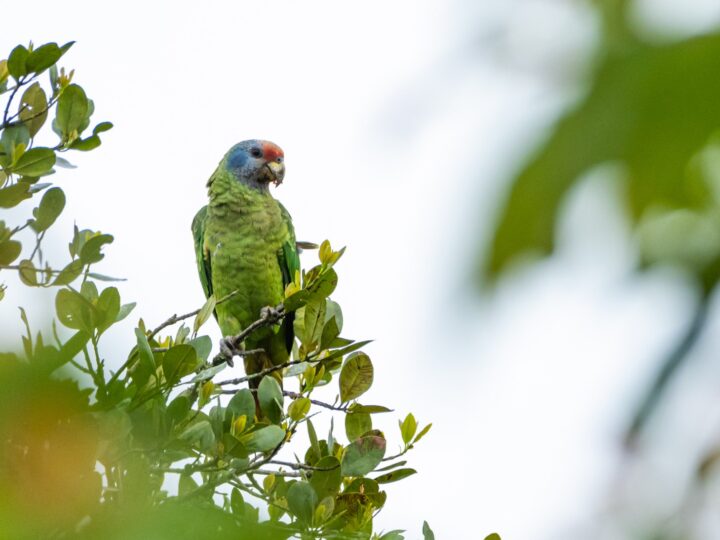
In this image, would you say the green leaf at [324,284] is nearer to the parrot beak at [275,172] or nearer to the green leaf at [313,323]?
the green leaf at [313,323]

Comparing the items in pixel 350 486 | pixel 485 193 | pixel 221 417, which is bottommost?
pixel 485 193

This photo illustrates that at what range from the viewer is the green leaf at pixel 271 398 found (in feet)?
8.17

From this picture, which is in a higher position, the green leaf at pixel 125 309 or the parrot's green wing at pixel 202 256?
the parrot's green wing at pixel 202 256

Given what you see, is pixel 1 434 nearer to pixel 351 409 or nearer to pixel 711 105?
pixel 711 105

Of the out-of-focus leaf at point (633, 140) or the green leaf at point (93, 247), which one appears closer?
the out-of-focus leaf at point (633, 140)

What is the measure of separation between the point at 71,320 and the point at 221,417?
472 millimetres

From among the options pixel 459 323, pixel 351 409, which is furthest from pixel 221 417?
pixel 459 323

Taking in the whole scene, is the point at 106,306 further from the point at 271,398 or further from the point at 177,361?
the point at 271,398

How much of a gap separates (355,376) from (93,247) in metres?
0.76

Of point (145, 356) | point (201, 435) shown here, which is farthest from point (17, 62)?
point (201, 435)

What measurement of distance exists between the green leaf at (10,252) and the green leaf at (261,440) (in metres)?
0.70

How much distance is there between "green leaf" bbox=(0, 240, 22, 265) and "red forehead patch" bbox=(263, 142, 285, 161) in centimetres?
291

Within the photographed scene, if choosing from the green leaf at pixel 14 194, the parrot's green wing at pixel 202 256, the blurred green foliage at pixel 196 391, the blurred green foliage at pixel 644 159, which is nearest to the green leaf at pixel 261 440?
the blurred green foliage at pixel 196 391

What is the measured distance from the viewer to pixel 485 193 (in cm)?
80
